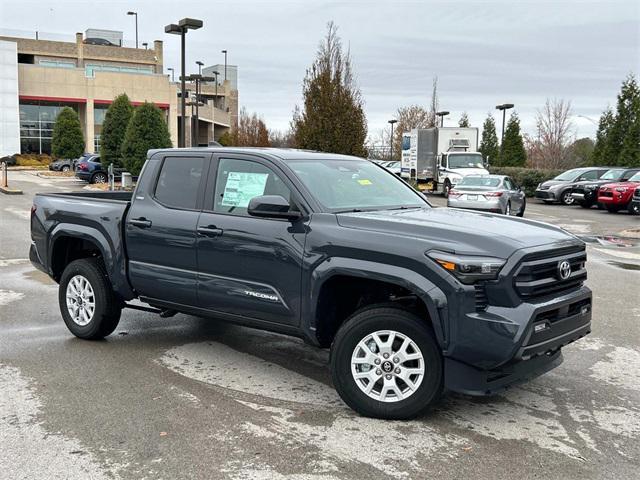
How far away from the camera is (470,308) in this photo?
423 cm

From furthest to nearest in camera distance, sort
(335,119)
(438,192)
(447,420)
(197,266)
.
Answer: (438,192)
(335,119)
(197,266)
(447,420)

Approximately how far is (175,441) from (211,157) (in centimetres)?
257

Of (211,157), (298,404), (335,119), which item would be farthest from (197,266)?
(335,119)

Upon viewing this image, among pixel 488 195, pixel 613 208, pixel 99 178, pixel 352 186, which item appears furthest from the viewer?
pixel 99 178

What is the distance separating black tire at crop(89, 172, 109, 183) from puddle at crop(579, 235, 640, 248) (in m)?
24.7

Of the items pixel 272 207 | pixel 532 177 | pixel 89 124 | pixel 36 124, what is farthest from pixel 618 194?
pixel 36 124

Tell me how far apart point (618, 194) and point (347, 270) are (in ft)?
73.2

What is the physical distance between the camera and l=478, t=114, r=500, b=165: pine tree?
5141 centimetres

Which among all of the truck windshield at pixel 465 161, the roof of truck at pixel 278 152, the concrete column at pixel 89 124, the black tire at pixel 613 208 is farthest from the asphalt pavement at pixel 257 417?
the concrete column at pixel 89 124

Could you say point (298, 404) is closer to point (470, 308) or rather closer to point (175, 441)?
point (175, 441)

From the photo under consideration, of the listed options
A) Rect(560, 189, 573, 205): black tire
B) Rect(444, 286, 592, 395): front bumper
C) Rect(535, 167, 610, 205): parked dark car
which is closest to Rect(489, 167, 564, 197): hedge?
Rect(535, 167, 610, 205): parked dark car

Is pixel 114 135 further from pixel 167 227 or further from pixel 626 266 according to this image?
pixel 167 227

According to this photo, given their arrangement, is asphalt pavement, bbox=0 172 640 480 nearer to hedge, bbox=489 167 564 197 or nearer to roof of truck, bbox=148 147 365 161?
roof of truck, bbox=148 147 365 161

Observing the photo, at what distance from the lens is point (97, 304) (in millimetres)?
6402
